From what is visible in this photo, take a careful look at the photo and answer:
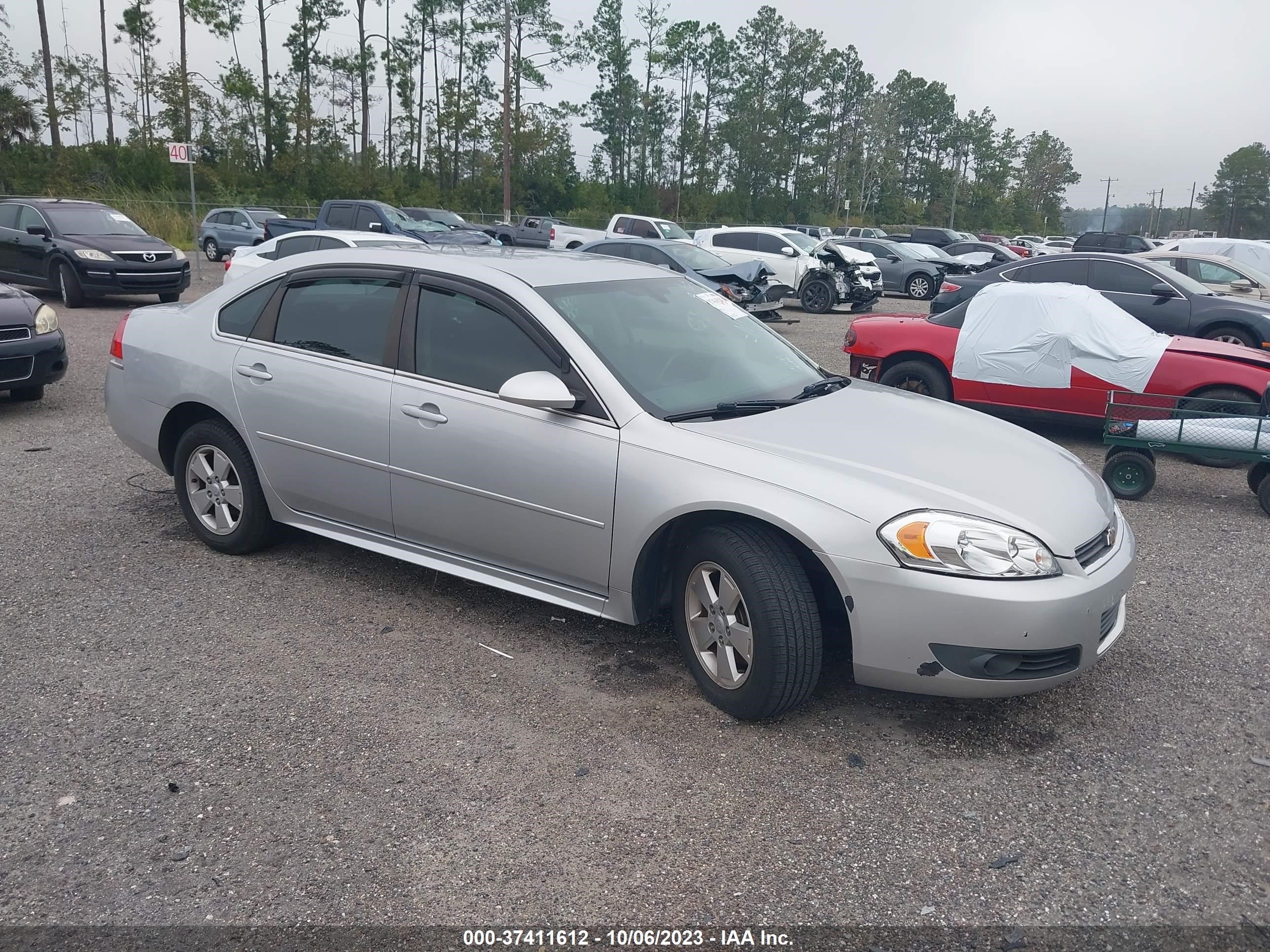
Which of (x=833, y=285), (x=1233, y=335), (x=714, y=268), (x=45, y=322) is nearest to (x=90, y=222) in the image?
(x=45, y=322)

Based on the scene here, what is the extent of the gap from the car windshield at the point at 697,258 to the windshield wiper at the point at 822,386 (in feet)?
39.8

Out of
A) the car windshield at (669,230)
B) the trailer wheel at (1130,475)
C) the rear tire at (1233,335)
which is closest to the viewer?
the trailer wheel at (1130,475)

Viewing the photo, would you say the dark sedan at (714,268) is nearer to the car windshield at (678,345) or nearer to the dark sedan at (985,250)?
the car windshield at (678,345)

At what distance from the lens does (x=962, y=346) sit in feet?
28.4

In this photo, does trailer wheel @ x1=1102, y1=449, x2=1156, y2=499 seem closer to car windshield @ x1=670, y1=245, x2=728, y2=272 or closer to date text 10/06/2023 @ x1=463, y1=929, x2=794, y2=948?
date text 10/06/2023 @ x1=463, y1=929, x2=794, y2=948

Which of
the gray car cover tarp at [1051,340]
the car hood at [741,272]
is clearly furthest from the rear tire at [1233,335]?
the car hood at [741,272]

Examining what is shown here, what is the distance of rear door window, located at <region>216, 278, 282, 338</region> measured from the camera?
16.5 ft

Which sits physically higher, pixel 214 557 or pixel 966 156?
pixel 966 156

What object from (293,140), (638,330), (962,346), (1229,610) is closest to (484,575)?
(638,330)

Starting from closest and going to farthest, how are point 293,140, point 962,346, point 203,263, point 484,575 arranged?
point 484,575 → point 962,346 → point 203,263 → point 293,140

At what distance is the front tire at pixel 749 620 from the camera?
3457mm

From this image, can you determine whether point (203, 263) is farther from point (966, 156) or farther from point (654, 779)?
point (966, 156)

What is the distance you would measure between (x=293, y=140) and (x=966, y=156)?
72299 millimetres

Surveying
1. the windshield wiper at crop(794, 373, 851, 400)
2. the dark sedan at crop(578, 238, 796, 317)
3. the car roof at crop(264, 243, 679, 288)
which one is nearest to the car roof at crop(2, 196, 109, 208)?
the dark sedan at crop(578, 238, 796, 317)
